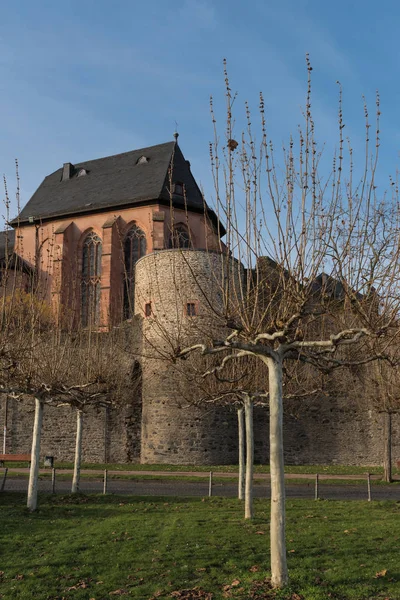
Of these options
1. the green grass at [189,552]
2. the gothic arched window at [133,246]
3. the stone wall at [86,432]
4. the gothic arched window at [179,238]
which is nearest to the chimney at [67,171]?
the gothic arched window at [133,246]

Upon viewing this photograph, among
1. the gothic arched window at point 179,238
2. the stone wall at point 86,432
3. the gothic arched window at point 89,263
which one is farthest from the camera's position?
the gothic arched window at point 89,263

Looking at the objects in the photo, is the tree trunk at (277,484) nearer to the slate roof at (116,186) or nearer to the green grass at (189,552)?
the green grass at (189,552)

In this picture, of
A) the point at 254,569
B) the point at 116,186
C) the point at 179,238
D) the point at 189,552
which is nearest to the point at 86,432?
the point at 179,238

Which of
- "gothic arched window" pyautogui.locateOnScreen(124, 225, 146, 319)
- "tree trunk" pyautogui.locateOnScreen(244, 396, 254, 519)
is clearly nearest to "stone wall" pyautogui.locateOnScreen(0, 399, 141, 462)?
"gothic arched window" pyautogui.locateOnScreen(124, 225, 146, 319)

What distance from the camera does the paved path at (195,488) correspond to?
1666cm

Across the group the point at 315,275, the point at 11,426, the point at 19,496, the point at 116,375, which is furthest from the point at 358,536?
the point at 11,426

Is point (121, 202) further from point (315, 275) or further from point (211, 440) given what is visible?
point (315, 275)

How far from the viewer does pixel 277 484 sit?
714 cm

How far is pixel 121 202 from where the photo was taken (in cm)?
3881

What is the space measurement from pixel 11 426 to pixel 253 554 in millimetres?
22547

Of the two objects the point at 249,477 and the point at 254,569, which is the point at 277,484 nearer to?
the point at 254,569

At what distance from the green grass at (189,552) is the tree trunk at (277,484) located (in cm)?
22

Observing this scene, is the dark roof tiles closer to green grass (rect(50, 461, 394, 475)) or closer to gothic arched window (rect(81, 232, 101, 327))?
gothic arched window (rect(81, 232, 101, 327))

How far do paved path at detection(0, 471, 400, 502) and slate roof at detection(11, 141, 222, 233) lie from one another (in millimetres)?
20526
